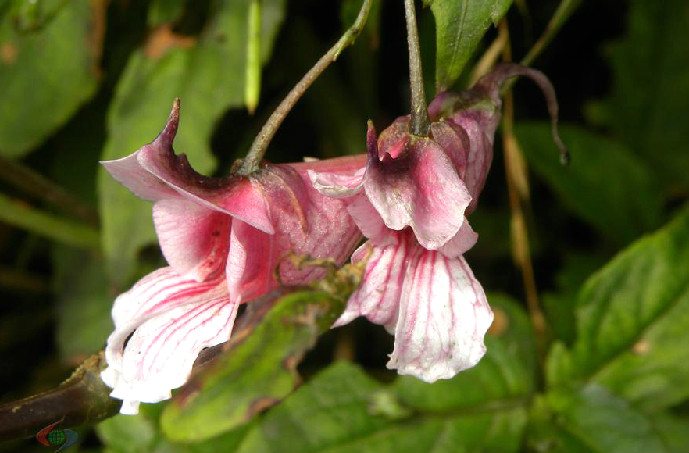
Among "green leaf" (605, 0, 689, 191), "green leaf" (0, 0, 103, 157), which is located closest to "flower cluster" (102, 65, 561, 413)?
"green leaf" (0, 0, 103, 157)

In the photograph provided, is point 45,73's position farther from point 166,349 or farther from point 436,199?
point 436,199

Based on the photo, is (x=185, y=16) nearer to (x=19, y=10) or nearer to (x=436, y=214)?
(x=19, y=10)

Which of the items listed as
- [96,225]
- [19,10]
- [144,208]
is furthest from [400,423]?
[19,10]

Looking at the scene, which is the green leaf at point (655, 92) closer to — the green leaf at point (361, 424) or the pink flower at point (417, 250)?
the green leaf at point (361, 424)

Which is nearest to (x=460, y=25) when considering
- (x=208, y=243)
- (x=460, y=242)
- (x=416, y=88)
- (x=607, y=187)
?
(x=416, y=88)

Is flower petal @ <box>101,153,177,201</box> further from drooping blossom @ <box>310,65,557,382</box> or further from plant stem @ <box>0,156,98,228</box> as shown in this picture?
plant stem @ <box>0,156,98,228</box>

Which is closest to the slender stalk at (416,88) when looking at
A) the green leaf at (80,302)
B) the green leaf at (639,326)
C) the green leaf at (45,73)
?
the green leaf at (639,326)
